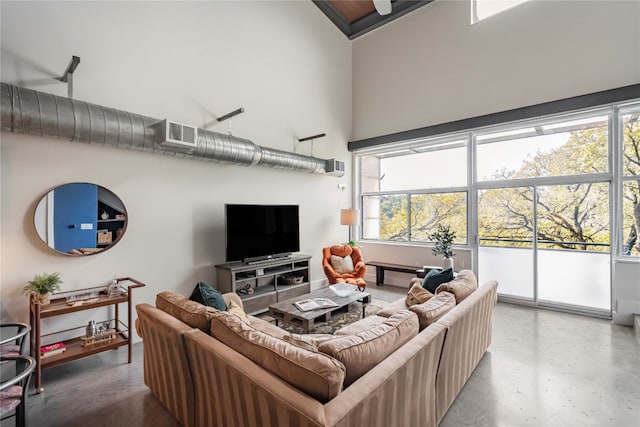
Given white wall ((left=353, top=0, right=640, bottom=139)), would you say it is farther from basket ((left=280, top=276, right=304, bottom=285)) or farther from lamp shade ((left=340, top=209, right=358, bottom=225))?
basket ((left=280, top=276, right=304, bottom=285))

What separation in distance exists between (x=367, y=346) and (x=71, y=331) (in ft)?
10.7

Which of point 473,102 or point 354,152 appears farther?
point 354,152

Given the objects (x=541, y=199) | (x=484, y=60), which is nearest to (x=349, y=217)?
(x=541, y=199)

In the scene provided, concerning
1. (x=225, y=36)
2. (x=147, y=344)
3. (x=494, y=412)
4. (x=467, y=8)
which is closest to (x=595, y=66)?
(x=467, y=8)

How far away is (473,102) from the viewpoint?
17.0ft

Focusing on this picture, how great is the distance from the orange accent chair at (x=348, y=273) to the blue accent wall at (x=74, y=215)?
3.29 meters

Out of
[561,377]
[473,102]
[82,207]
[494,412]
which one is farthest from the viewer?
[473,102]

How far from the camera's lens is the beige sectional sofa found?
1.24 m

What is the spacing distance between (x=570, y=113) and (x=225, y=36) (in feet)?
17.6

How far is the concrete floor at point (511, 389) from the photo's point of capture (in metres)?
2.12

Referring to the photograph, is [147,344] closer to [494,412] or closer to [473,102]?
[494,412]

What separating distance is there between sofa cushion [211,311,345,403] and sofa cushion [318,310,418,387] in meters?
0.10

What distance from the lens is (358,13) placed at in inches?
247

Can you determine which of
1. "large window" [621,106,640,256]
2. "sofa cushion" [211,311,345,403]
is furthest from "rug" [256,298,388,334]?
"large window" [621,106,640,256]
